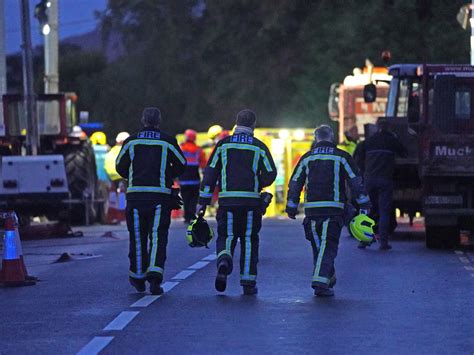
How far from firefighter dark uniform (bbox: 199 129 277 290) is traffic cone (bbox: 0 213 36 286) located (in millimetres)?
2484

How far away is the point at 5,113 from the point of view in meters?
33.1

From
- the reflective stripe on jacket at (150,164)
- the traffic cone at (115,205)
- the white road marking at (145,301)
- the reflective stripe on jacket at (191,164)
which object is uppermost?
the reflective stripe on jacket at (150,164)

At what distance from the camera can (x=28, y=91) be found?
31875mm

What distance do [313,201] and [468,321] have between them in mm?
2898

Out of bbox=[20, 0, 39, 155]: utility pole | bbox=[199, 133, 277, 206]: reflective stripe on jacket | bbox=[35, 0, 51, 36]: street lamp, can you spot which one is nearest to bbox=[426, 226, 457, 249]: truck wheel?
bbox=[199, 133, 277, 206]: reflective stripe on jacket

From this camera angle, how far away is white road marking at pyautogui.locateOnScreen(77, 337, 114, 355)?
11752 mm

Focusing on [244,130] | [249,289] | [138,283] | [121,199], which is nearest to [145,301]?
[138,283]

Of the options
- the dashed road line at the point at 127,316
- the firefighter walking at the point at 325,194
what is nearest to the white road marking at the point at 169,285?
the dashed road line at the point at 127,316

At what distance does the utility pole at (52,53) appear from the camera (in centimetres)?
4178

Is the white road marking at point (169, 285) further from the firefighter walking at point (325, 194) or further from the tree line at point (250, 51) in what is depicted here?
the tree line at point (250, 51)

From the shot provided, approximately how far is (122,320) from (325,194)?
10.5 feet

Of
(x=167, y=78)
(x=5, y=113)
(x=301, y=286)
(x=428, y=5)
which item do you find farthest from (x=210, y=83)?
(x=301, y=286)

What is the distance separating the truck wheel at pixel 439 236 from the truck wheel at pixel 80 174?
30.9ft

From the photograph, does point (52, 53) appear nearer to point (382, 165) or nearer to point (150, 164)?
point (382, 165)
